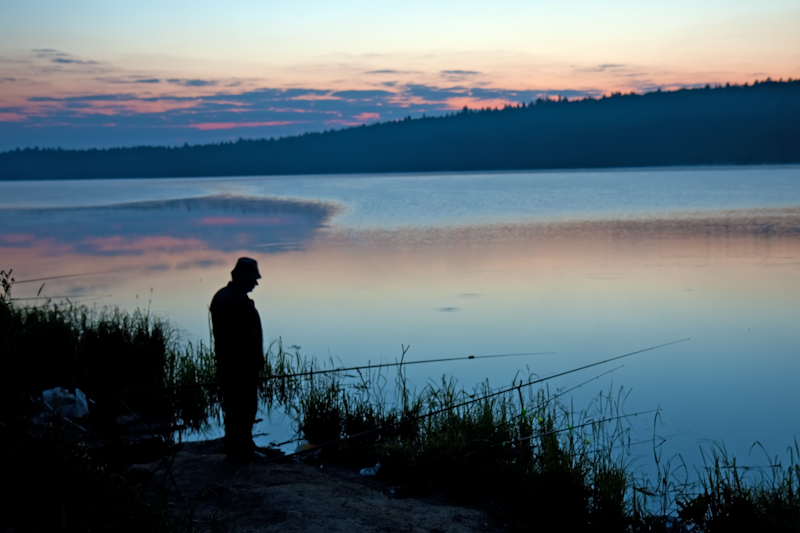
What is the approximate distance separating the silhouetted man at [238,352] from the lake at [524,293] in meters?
1.74

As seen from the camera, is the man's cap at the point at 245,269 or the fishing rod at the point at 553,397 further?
the fishing rod at the point at 553,397

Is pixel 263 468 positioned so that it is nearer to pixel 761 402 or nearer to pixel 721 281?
pixel 761 402

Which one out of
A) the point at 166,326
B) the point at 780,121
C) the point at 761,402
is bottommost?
the point at 761,402

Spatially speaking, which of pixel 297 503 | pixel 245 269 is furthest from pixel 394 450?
pixel 245 269

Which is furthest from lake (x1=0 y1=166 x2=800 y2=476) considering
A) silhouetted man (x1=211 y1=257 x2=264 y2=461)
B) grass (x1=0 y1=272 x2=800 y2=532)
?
silhouetted man (x1=211 y1=257 x2=264 y2=461)

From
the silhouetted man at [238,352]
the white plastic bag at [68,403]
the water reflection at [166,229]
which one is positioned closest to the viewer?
the silhouetted man at [238,352]

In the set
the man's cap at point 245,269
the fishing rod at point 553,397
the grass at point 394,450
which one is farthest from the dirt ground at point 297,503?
the man's cap at point 245,269

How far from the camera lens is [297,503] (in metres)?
5.74

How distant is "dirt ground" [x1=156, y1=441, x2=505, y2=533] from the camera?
5.37 metres

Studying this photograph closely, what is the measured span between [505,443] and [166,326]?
696 cm

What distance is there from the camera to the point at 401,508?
588cm

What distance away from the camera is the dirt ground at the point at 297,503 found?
211 inches

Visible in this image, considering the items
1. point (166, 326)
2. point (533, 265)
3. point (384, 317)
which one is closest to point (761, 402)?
point (384, 317)

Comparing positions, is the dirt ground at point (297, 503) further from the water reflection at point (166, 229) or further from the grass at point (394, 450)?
the water reflection at point (166, 229)
